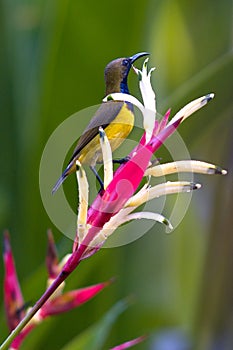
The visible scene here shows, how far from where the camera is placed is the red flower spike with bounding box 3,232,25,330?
387mm

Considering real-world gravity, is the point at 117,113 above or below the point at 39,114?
below

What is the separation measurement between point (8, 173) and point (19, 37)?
0.87 ft

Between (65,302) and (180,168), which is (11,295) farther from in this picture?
(180,168)

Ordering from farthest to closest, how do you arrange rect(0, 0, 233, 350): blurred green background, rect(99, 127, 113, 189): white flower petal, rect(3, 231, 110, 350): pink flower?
1. rect(0, 0, 233, 350): blurred green background
2. rect(3, 231, 110, 350): pink flower
3. rect(99, 127, 113, 189): white flower petal

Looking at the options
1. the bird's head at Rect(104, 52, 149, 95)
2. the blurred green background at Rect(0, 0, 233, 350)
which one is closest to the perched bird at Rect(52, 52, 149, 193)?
the bird's head at Rect(104, 52, 149, 95)

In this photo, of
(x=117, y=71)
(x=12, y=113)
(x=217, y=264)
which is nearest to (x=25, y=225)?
(x=12, y=113)

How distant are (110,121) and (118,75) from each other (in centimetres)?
2

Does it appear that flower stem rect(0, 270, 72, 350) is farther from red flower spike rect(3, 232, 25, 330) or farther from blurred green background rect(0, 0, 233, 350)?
blurred green background rect(0, 0, 233, 350)

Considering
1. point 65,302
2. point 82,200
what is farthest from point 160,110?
point 82,200

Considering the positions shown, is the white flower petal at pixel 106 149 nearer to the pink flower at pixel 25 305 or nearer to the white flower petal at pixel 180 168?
the white flower petal at pixel 180 168

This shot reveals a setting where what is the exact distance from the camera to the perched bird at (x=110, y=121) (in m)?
0.27

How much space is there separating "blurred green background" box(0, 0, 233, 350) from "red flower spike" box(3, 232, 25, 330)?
0.66 ft

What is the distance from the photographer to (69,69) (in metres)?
0.86

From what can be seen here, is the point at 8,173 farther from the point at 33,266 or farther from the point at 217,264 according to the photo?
the point at 217,264
